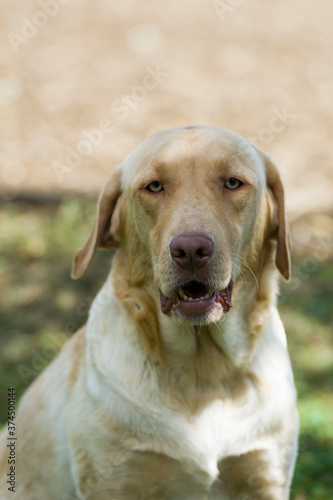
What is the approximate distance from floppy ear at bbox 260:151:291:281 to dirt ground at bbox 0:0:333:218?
4086mm

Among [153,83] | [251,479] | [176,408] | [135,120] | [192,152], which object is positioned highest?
[153,83]

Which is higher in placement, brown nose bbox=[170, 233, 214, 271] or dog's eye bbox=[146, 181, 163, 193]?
dog's eye bbox=[146, 181, 163, 193]

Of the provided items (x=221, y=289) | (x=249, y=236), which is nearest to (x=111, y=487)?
(x=221, y=289)

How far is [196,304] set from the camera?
281 centimetres

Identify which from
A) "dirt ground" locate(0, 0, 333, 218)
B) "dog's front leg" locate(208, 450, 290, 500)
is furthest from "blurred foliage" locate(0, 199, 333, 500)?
"dog's front leg" locate(208, 450, 290, 500)

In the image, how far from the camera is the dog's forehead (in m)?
2.88

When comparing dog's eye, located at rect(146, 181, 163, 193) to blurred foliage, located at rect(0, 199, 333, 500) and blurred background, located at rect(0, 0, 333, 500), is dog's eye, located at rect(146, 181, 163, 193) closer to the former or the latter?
blurred background, located at rect(0, 0, 333, 500)

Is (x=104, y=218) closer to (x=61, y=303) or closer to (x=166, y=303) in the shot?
(x=166, y=303)

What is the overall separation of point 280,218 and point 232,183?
0.38 meters

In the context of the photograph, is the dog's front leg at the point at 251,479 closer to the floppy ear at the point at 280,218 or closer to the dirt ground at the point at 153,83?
the floppy ear at the point at 280,218

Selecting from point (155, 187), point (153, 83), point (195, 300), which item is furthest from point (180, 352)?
point (153, 83)

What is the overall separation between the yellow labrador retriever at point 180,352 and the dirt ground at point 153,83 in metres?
4.22

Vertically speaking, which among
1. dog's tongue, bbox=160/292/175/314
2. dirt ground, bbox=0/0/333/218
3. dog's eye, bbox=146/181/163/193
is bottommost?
dog's tongue, bbox=160/292/175/314

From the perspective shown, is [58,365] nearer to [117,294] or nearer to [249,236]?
[117,294]
